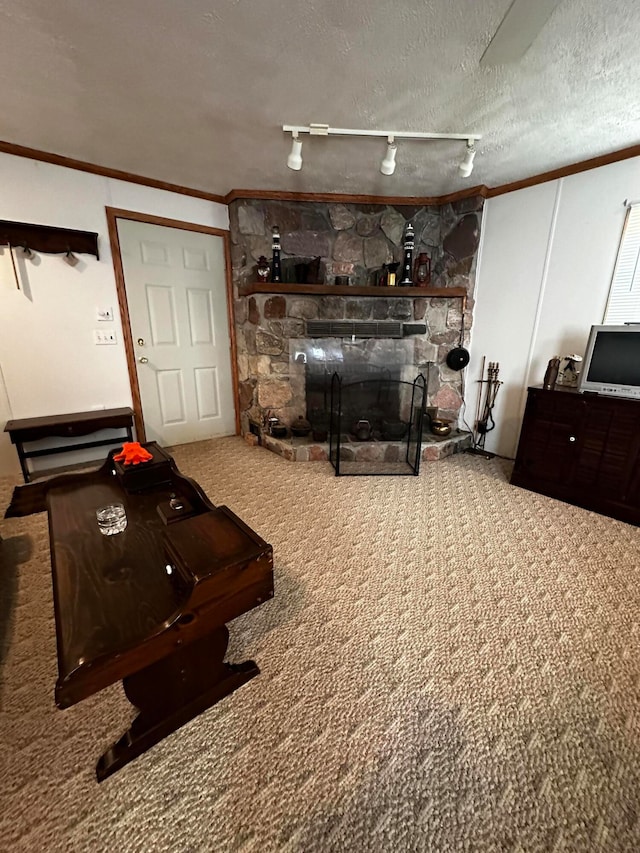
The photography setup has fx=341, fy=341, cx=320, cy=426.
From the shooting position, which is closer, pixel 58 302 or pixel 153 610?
pixel 153 610

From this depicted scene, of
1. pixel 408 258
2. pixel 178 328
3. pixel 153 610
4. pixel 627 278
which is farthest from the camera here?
pixel 178 328

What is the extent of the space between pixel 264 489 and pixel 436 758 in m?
1.82

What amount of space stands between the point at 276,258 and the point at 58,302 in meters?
1.80

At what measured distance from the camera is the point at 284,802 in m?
0.91

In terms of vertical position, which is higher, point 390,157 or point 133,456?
point 390,157

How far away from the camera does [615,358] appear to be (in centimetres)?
223

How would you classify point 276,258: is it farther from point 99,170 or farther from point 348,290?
point 99,170

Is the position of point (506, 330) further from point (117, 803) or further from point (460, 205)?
point (117, 803)

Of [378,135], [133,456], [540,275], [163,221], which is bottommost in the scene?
[133,456]

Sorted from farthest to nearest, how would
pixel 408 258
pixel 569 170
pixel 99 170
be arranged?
pixel 408 258, pixel 99 170, pixel 569 170

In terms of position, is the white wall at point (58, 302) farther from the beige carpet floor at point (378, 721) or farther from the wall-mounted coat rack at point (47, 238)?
the beige carpet floor at point (378, 721)

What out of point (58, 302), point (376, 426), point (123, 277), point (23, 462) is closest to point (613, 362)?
point (376, 426)

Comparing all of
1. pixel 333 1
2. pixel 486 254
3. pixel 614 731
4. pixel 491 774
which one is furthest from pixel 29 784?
pixel 486 254

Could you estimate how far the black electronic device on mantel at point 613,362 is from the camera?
2156 millimetres
